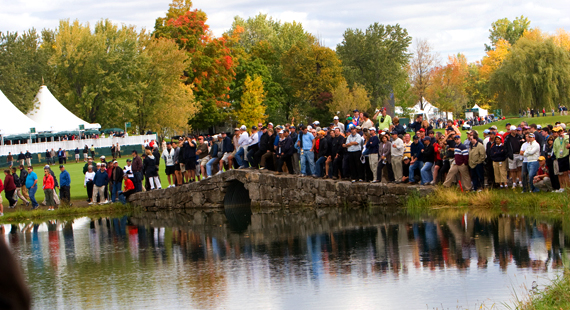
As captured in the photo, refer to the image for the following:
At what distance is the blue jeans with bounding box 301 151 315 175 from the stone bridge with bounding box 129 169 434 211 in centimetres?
44

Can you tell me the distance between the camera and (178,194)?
87.9 feet

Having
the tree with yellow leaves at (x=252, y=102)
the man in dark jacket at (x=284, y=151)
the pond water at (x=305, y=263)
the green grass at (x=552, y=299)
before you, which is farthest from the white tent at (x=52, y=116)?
the green grass at (x=552, y=299)

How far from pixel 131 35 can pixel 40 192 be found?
103 ft

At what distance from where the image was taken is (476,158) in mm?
18812

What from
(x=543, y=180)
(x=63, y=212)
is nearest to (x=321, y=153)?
(x=543, y=180)

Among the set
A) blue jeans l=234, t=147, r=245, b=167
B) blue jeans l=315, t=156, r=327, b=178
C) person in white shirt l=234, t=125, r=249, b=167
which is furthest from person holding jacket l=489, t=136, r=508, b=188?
blue jeans l=234, t=147, r=245, b=167

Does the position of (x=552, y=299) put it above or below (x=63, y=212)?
below

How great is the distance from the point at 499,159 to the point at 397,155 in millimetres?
3394

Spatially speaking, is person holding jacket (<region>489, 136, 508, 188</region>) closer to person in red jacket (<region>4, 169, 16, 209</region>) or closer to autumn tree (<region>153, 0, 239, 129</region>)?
person in red jacket (<region>4, 169, 16, 209</region>)

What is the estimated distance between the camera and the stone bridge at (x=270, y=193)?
70.7ft

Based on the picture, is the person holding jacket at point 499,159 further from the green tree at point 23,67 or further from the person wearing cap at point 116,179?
the green tree at point 23,67

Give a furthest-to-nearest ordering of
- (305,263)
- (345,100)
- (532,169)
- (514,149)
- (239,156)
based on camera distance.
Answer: (345,100), (239,156), (514,149), (532,169), (305,263)

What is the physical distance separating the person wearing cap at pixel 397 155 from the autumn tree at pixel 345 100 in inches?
1744

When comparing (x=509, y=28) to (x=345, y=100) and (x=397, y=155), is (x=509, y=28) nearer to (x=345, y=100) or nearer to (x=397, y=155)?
(x=345, y=100)
